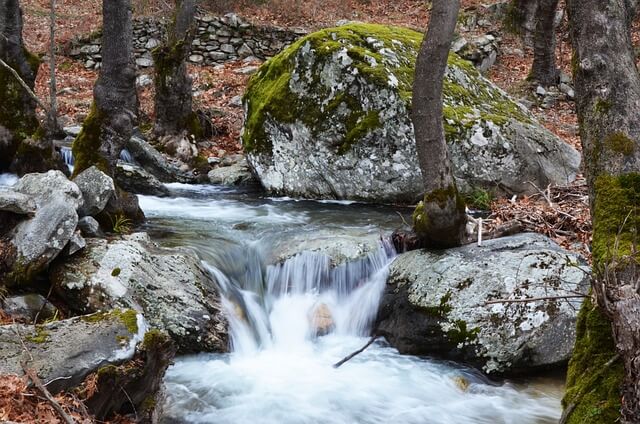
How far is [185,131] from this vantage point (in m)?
11.8

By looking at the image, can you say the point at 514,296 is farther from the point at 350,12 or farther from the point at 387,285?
the point at 350,12

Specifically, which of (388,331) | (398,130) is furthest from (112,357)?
(398,130)

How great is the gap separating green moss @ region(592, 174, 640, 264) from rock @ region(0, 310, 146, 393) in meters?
2.87

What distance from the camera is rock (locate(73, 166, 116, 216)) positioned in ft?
20.0

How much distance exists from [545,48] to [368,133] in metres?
8.56

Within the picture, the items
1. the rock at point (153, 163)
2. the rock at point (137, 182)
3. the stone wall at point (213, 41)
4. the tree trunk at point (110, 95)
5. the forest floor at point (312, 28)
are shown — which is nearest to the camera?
the tree trunk at point (110, 95)

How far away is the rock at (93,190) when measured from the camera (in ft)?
20.0

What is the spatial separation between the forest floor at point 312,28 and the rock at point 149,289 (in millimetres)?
3928

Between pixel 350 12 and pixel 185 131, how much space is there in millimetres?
11779

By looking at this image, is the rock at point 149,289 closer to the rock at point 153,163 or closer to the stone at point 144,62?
the rock at point 153,163

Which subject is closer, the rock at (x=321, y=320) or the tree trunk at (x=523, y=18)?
the rock at (x=321, y=320)

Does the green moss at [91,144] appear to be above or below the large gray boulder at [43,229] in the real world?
above

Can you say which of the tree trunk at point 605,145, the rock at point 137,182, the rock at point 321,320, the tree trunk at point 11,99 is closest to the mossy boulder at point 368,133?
the rock at point 137,182

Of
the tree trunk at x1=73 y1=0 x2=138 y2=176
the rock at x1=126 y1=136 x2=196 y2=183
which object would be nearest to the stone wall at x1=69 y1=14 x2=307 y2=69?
the rock at x1=126 y1=136 x2=196 y2=183
